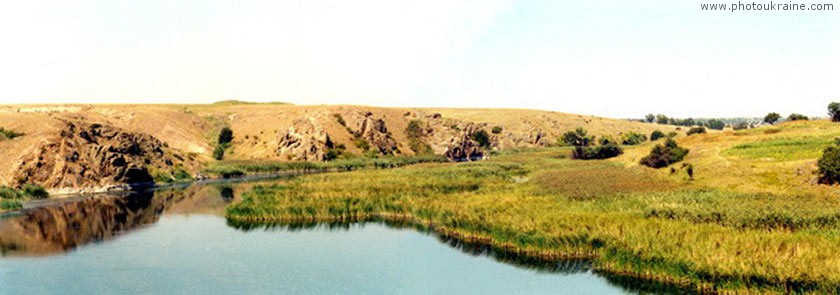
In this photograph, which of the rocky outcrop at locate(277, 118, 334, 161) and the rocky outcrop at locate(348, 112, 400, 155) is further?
the rocky outcrop at locate(348, 112, 400, 155)

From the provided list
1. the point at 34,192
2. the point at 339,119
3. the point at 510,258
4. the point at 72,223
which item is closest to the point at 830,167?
the point at 510,258

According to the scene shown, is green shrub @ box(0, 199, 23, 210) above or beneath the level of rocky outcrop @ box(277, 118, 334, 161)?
beneath

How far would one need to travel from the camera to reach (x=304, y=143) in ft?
374

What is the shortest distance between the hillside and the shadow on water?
105 ft

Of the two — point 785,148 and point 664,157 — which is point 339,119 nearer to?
point 664,157

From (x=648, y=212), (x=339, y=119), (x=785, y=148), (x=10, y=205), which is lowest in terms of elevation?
(x=10, y=205)

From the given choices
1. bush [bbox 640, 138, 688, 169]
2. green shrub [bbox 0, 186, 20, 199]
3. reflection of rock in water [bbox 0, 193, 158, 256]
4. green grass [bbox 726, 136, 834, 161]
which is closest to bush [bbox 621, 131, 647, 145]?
green grass [bbox 726, 136, 834, 161]

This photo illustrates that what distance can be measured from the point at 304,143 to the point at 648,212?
8084 centimetres

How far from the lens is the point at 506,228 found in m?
40.3

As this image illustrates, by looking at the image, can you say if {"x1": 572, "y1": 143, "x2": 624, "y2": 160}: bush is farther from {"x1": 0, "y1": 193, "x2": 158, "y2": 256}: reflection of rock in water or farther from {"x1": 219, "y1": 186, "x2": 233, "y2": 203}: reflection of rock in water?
{"x1": 0, "y1": 193, "x2": 158, "y2": 256}: reflection of rock in water

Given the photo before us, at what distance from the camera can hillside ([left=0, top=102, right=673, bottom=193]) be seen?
72.8 meters

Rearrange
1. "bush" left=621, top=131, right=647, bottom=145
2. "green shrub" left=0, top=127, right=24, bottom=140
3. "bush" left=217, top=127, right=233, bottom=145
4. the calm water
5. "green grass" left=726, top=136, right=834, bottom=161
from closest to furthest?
the calm water < "green grass" left=726, top=136, right=834, bottom=161 < "green shrub" left=0, top=127, right=24, bottom=140 < "bush" left=217, top=127, right=233, bottom=145 < "bush" left=621, top=131, right=647, bottom=145

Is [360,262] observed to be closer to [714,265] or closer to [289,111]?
[714,265]

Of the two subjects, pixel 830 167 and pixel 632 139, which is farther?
pixel 632 139
